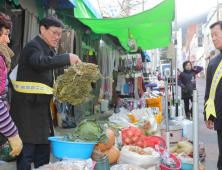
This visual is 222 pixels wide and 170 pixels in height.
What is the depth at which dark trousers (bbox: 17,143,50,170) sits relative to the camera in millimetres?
2230

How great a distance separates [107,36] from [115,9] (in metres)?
1.57

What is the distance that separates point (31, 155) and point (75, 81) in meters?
0.89

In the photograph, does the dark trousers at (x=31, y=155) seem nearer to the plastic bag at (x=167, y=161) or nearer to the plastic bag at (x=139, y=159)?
the plastic bag at (x=139, y=159)

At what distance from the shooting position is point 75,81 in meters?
2.24

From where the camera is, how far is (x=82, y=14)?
17.6 ft

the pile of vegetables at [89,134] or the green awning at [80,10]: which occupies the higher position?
the green awning at [80,10]

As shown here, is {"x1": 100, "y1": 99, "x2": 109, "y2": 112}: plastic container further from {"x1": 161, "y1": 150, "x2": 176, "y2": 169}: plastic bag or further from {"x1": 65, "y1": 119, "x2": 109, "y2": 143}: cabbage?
{"x1": 65, "y1": 119, "x2": 109, "y2": 143}: cabbage

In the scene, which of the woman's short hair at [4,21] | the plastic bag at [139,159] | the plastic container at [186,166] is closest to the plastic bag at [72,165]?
the plastic bag at [139,159]

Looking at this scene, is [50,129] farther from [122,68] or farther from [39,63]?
[122,68]

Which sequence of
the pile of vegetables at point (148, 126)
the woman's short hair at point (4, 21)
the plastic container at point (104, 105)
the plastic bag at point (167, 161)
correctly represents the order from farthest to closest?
1. the plastic container at point (104, 105)
2. the pile of vegetables at point (148, 126)
3. the plastic bag at point (167, 161)
4. the woman's short hair at point (4, 21)

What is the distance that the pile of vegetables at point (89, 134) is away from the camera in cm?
224

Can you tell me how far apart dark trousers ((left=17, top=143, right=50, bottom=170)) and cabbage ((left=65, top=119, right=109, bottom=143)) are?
0.37 metres

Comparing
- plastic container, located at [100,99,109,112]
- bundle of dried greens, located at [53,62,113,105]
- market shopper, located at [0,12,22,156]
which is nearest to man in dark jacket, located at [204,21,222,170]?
bundle of dried greens, located at [53,62,113,105]

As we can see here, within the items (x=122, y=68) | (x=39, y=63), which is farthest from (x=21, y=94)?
(x=122, y=68)
